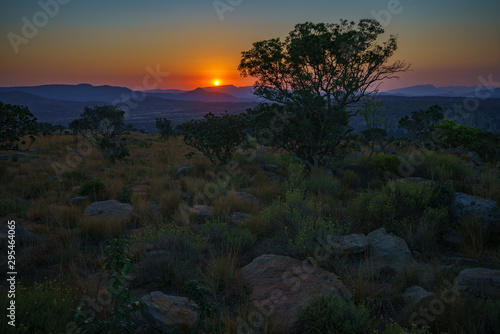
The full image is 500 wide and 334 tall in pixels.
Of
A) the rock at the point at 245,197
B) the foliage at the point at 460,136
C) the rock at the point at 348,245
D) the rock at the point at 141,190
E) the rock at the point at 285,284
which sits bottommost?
the rock at the point at 141,190

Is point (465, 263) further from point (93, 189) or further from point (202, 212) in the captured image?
point (93, 189)

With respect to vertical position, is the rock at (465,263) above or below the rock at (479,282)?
below

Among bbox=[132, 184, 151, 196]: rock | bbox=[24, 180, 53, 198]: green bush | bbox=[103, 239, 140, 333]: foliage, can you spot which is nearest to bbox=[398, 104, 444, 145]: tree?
bbox=[132, 184, 151, 196]: rock

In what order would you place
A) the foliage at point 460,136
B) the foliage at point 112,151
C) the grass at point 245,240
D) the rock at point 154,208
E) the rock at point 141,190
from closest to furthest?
the grass at point 245,240 < the rock at point 154,208 < the rock at point 141,190 < the foliage at point 112,151 < the foliage at point 460,136

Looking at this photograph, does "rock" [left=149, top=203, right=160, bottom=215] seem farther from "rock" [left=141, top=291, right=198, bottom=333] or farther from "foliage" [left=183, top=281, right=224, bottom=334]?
"foliage" [left=183, top=281, right=224, bottom=334]

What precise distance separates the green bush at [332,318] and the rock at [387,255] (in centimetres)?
117

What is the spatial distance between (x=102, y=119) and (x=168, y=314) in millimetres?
28462

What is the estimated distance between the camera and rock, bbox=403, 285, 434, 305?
3160mm

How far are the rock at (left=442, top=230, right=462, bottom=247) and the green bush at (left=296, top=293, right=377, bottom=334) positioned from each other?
3065mm

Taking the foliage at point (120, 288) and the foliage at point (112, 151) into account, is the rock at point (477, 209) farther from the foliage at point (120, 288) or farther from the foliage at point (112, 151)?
the foliage at point (112, 151)

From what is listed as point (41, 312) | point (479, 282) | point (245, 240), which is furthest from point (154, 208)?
point (479, 282)

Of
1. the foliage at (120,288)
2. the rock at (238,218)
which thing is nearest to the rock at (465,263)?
the rock at (238,218)

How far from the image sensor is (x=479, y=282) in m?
3.42

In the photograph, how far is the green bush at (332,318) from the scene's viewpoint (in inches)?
110
